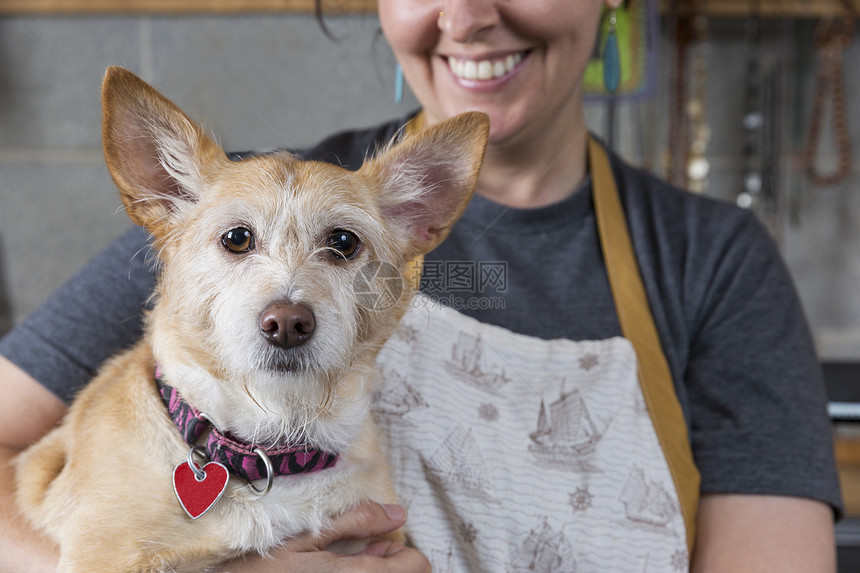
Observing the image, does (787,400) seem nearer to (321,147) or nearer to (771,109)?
(321,147)

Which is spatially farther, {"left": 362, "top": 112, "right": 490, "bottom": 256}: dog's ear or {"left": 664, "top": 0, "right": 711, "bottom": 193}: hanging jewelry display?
{"left": 664, "top": 0, "right": 711, "bottom": 193}: hanging jewelry display

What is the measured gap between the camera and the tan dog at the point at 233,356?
714 mm

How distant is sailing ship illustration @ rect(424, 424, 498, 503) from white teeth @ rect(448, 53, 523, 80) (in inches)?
20.4

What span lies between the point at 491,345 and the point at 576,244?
27 centimetres

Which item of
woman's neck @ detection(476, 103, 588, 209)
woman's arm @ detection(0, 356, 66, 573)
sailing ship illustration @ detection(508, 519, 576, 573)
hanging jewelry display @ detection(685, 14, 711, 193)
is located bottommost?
woman's arm @ detection(0, 356, 66, 573)

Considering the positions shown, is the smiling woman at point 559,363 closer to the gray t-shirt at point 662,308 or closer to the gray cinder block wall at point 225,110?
the gray t-shirt at point 662,308

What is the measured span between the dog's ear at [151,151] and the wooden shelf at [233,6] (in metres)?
1.43

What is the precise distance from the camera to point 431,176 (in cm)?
87

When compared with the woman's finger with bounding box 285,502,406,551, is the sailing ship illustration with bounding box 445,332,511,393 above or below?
above

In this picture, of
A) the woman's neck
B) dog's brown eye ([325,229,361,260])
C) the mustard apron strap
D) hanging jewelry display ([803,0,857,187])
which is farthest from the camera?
hanging jewelry display ([803,0,857,187])

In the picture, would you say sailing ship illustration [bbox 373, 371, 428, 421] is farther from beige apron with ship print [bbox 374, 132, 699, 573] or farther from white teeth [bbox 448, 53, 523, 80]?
white teeth [bbox 448, 53, 523, 80]

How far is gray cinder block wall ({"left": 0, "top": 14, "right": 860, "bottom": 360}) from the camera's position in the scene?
215 cm

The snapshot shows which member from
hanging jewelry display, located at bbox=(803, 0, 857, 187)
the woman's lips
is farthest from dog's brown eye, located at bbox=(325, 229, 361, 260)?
hanging jewelry display, located at bbox=(803, 0, 857, 187)

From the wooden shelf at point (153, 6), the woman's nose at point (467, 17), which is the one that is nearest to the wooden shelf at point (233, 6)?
the wooden shelf at point (153, 6)
